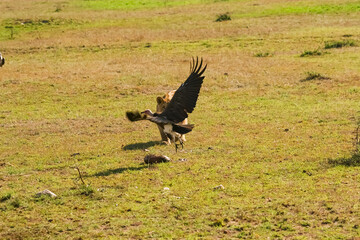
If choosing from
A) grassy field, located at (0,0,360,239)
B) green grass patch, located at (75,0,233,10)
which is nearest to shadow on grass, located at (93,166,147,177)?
grassy field, located at (0,0,360,239)

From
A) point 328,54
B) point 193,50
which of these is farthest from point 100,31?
point 328,54

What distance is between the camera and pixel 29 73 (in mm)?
22141

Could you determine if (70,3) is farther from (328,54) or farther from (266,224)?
(266,224)

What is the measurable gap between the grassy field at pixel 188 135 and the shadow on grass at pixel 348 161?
38 millimetres

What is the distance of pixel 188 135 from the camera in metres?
14.4

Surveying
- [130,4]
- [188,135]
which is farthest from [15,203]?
[130,4]

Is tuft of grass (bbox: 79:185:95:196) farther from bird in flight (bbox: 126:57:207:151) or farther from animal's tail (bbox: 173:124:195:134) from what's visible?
animal's tail (bbox: 173:124:195:134)

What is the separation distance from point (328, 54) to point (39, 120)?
12.8 m

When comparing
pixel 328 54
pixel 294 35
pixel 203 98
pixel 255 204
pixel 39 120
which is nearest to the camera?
pixel 255 204

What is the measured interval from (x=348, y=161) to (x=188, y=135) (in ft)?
14.9

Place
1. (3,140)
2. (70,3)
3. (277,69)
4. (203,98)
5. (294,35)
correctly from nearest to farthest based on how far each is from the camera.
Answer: (3,140) < (203,98) < (277,69) < (294,35) < (70,3)

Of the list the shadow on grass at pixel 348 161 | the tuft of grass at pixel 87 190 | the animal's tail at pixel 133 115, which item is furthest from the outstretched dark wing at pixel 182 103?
the shadow on grass at pixel 348 161

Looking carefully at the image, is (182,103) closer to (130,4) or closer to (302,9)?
(302,9)

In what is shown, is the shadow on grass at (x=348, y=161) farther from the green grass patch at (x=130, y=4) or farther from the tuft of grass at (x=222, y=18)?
the green grass patch at (x=130, y=4)
